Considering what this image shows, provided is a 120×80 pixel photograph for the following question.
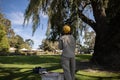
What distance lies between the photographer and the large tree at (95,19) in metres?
13.6

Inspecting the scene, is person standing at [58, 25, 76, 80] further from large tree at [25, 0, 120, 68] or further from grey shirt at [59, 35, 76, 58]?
large tree at [25, 0, 120, 68]

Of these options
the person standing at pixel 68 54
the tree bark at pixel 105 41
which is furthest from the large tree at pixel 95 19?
the person standing at pixel 68 54

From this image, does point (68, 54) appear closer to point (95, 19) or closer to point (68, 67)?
point (68, 67)

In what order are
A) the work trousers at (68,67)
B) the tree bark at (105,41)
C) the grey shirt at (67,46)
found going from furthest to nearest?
the tree bark at (105,41) < the grey shirt at (67,46) < the work trousers at (68,67)

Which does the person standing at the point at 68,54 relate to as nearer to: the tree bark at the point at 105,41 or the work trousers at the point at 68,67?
the work trousers at the point at 68,67

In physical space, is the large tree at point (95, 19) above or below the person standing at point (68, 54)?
above

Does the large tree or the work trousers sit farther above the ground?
the large tree

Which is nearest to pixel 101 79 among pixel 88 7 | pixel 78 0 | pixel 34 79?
pixel 34 79

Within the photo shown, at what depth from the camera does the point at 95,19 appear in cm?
1700

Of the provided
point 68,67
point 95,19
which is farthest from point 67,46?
point 95,19

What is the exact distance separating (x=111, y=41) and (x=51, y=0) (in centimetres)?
444

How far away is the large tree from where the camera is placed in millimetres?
13602

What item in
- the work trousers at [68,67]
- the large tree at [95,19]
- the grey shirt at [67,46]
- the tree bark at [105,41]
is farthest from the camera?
the tree bark at [105,41]

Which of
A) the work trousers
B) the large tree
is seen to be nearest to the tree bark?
the large tree
